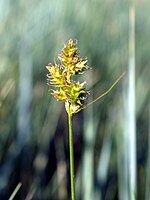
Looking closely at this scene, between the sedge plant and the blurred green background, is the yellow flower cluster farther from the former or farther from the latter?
the blurred green background

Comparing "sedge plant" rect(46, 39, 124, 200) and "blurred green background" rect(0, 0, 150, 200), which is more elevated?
"blurred green background" rect(0, 0, 150, 200)

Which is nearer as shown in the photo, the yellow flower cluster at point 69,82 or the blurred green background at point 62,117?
the yellow flower cluster at point 69,82

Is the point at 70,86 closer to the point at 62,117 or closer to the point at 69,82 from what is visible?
the point at 69,82

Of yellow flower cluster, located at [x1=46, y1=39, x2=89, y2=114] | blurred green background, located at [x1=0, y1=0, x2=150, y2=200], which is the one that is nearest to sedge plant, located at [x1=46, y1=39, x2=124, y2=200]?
yellow flower cluster, located at [x1=46, y1=39, x2=89, y2=114]

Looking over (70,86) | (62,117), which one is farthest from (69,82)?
(62,117)

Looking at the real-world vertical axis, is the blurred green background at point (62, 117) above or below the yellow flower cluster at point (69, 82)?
above

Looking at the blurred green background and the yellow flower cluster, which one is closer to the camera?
the yellow flower cluster

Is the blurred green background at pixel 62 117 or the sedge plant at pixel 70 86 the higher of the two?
the blurred green background at pixel 62 117

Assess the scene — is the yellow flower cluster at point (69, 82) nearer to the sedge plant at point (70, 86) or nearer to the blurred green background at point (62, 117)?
the sedge plant at point (70, 86)

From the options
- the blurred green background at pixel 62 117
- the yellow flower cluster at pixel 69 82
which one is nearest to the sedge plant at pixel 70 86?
the yellow flower cluster at pixel 69 82
